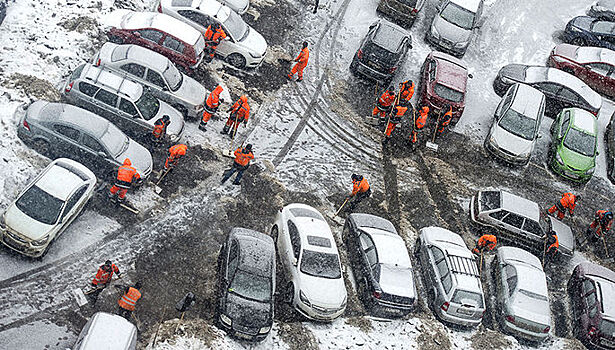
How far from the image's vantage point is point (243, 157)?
17.7 meters

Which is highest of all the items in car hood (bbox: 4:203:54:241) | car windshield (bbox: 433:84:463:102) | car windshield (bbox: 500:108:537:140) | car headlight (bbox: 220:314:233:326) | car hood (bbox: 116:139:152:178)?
car windshield (bbox: 500:108:537:140)

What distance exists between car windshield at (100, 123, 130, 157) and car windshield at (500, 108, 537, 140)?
1286 centimetres

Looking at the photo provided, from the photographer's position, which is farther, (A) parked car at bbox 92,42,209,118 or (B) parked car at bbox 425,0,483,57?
(B) parked car at bbox 425,0,483,57

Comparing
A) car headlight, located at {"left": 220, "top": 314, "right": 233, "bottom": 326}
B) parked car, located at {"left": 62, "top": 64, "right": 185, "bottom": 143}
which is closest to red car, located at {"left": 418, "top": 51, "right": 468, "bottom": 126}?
parked car, located at {"left": 62, "top": 64, "right": 185, "bottom": 143}

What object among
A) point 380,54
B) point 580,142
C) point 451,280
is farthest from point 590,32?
point 451,280

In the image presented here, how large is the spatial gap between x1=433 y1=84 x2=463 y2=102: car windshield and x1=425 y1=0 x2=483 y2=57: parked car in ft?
11.4

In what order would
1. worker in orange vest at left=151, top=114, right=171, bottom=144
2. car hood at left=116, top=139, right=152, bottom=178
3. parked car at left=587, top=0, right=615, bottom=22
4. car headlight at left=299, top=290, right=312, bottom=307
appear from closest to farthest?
1. car headlight at left=299, top=290, right=312, bottom=307
2. car hood at left=116, top=139, right=152, bottom=178
3. worker in orange vest at left=151, top=114, right=171, bottom=144
4. parked car at left=587, top=0, right=615, bottom=22

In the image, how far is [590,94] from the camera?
969 inches

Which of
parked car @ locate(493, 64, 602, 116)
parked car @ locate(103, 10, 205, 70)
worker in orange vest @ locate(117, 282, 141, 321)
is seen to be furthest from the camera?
parked car @ locate(493, 64, 602, 116)

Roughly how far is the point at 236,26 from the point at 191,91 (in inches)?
147

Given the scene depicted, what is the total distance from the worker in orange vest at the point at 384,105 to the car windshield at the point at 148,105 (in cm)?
757

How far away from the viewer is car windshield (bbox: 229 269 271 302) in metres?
14.8

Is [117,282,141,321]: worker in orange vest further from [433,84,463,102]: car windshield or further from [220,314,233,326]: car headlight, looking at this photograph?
[433,84,463,102]: car windshield

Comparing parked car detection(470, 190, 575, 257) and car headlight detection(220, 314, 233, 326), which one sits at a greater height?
parked car detection(470, 190, 575, 257)
